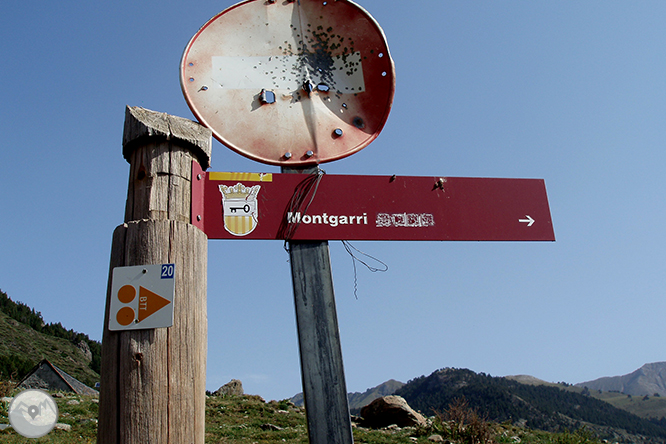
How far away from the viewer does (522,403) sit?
76.5m

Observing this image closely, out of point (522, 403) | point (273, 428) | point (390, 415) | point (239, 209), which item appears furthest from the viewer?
point (522, 403)

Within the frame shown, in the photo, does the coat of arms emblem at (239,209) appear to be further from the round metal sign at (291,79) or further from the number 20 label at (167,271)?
the number 20 label at (167,271)

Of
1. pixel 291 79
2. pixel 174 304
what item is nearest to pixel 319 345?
pixel 174 304

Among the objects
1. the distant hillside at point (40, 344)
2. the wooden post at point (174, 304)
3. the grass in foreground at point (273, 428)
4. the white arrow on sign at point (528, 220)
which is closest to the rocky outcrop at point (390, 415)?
the grass in foreground at point (273, 428)

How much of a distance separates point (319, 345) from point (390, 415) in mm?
16196

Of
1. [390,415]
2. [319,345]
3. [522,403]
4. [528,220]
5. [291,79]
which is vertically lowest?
[522,403]

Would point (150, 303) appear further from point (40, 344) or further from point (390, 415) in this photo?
point (40, 344)

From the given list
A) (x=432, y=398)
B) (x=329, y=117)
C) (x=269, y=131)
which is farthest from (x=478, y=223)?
(x=432, y=398)

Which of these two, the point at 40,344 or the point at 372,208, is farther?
the point at 40,344

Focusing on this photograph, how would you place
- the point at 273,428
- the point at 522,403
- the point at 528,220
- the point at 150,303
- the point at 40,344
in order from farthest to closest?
the point at 522,403, the point at 40,344, the point at 273,428, the point at 528,220, the point at 150,303

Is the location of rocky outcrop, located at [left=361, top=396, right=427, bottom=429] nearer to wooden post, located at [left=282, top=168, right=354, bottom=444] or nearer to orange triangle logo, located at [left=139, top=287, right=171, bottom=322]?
wooden post, located at [left=282, top=168, right=354, bottom=444]

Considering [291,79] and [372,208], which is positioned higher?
[291,79]

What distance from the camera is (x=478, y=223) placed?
3.09 m

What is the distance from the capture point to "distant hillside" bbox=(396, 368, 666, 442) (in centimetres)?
7325
